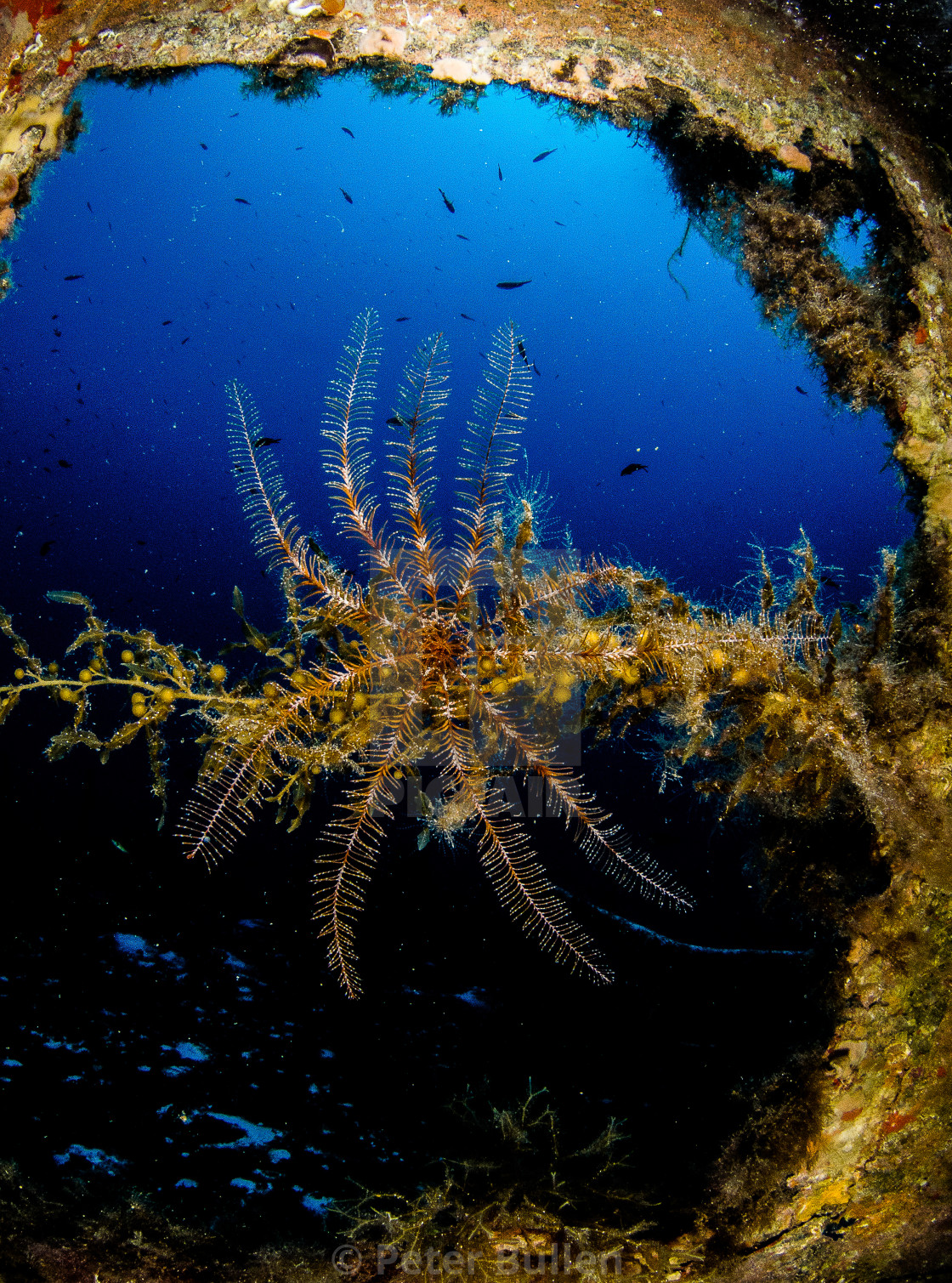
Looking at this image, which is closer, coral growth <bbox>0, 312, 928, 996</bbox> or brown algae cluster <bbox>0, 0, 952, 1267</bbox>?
coral growth <bbox>0, 312, 928, 996</bbox>

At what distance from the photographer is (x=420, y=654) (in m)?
2.32

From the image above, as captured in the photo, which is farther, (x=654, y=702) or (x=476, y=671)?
(x=654, y=702)

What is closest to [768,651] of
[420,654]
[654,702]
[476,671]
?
A: [654,702]

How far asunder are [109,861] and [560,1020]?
15.4 ft

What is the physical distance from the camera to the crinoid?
2.15 m

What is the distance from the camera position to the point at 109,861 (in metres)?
4.79

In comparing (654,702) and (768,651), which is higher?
(768,651)

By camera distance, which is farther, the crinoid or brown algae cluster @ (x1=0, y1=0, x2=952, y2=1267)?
brown algae cluster @ (x1=0, y1=0, x2=952, y2=1267)

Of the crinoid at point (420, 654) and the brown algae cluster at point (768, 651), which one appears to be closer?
the crinoid at point (420, 654)

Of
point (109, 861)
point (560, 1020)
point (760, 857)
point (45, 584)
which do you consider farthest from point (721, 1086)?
point (45, 584)

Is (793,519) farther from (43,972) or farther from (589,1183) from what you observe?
(43,972)

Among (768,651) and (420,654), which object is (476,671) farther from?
(768,651)

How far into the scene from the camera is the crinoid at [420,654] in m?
2.15

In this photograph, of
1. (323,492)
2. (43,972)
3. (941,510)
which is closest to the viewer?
(941,510)
